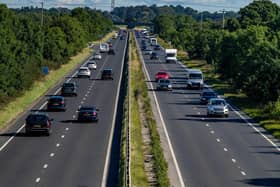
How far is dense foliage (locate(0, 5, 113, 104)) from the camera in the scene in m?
71.9

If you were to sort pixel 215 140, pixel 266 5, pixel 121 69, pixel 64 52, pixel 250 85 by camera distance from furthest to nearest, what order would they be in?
pixel 266 5 → pixel 64 52 → pixel 121 69 → pixel 250 85 → pixel 215 140

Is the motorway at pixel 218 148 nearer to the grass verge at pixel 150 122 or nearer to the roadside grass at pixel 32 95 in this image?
the grass verge at pixel 150 122

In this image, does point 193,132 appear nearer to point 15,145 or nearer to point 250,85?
point 15,145

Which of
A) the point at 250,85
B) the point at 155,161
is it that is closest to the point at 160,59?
the point at 250,85

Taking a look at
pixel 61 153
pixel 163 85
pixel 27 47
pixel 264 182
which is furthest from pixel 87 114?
pixel 27 47

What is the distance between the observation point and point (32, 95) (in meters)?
76.0

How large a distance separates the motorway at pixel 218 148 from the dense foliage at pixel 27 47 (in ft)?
39.2

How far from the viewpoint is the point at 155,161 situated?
38.3 m

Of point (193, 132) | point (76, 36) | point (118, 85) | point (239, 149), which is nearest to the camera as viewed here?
point (239, 149)

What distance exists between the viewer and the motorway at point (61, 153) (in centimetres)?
3522

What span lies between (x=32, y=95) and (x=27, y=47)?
1836 cm

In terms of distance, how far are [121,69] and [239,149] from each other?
7082 centimetres

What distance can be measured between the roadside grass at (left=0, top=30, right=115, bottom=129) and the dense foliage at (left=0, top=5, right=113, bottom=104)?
70cm

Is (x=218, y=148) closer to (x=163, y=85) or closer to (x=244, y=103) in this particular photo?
(x=244, y=103)
